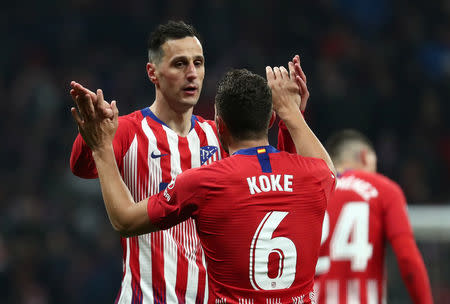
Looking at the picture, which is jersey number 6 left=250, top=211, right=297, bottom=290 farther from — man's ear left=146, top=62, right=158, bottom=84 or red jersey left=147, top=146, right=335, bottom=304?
man's ear left=146, top=62, right=158, bottom=84

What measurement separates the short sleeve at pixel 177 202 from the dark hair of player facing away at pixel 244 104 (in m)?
0.26

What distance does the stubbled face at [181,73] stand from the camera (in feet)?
12.2

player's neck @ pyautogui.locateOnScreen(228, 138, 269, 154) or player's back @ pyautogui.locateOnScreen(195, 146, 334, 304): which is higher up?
Answer: player's neck @ pyautogui.locateOnScreen(228, 138, 269, 154)

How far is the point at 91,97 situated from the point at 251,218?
2.64ft

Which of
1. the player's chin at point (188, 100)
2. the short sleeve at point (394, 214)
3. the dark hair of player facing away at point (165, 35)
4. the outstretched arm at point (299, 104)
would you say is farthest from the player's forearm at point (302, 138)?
the short sleeve at point (394, 214)

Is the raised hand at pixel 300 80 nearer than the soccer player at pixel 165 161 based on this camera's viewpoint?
Yes

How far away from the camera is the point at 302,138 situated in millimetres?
3211

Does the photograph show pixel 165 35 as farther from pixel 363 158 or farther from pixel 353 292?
pixel 353 292

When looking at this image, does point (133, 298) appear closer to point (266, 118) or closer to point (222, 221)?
point (222, 221)

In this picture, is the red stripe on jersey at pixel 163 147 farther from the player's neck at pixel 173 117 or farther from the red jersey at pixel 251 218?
the red jersey at pixel 251 218

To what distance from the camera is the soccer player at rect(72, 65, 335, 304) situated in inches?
115

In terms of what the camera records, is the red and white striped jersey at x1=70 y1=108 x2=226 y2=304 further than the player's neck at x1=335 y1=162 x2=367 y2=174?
No

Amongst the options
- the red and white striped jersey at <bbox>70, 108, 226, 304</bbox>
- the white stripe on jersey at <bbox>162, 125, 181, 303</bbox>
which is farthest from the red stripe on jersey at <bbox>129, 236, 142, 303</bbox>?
the white stripe on jersey at <bbox>162, 125, 181, 303</bbox>

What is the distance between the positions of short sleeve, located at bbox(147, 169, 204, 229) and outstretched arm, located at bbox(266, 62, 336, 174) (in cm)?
52
